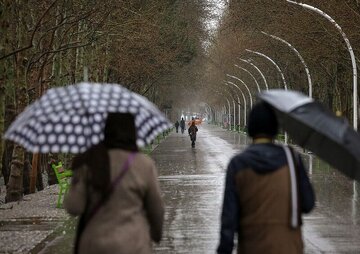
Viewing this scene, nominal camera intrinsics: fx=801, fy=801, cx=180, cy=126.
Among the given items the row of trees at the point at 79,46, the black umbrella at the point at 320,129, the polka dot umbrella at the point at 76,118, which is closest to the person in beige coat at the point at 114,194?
the polka dot umbrella at the point at 76,118

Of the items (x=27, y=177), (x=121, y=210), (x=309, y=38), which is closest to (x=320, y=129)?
(x=121, y=210)

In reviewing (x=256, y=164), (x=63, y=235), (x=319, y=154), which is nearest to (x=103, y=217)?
(x=256, y=164)

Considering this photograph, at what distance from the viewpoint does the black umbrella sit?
4.55m

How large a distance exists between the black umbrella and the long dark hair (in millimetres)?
854

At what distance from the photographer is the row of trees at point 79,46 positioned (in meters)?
17.8

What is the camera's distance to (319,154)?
486 cm

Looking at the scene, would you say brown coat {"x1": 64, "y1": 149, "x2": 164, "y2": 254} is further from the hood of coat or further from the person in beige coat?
the hood of coat

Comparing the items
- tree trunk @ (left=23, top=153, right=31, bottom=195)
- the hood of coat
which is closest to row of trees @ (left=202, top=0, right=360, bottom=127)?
tree trunk @ (left=23, top=153, right=31, bottom=195)

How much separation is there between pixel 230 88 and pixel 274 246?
9851cm

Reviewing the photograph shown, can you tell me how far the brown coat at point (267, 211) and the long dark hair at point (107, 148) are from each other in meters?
0.70

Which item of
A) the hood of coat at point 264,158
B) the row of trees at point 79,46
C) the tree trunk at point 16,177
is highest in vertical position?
the row of trees at point 79,46

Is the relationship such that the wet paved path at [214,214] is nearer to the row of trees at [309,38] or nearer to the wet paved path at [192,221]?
the wet paved path at [192,221]

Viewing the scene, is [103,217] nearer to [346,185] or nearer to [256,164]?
[256,164]

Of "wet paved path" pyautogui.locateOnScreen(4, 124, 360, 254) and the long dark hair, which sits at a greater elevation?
the long dark hair
